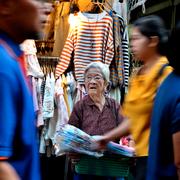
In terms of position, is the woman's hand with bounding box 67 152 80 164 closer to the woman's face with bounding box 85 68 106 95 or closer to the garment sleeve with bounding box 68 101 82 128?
the garment sleeve with bounding box 68 101 82 128

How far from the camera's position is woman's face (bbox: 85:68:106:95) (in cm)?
452

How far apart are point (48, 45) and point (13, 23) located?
14.4 ft

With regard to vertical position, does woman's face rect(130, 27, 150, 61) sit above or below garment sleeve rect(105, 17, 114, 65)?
below

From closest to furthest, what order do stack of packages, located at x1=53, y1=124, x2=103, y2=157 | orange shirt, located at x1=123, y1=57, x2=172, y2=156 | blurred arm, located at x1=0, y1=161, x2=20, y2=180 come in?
blurred arm, located at x1=0, y1=161, x2=20, y2=180, orange shirt, located at x1=123, y1=57, x2=172, y2=156, stack of packages, located at x1=53, y1=124, x2=103, y2=157

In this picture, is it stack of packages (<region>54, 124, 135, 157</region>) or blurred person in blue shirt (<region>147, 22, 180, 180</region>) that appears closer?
blurred person in blue shirt (<region>147, 22, 180, 180</region>)

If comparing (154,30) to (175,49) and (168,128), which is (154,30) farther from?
(168,128)

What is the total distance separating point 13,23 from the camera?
65.2 inches

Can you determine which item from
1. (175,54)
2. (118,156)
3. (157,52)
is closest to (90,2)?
(118,156)

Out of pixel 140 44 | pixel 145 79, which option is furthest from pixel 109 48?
pixel 145 79

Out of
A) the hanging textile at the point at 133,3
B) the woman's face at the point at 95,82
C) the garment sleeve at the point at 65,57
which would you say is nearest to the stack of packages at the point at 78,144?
the woman's face at the point at 95,82

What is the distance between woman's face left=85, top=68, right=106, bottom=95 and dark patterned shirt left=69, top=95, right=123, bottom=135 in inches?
4.1

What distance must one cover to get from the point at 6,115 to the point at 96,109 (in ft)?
9.64

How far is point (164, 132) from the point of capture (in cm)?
230

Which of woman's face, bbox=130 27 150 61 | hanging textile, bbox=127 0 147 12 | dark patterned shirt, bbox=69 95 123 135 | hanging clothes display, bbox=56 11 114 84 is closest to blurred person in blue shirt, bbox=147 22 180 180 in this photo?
woman's face, bbox=130 27 150 61
